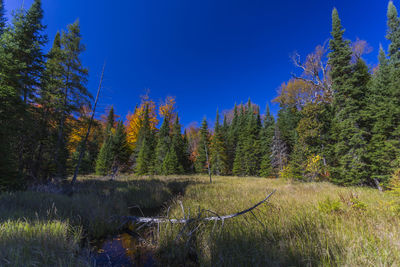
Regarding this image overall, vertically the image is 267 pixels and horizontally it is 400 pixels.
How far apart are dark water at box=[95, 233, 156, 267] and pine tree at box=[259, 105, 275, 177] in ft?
77.6

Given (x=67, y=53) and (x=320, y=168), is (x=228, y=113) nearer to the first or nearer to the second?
(x=320, y=168)

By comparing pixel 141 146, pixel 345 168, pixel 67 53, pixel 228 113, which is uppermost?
pixel 228 113

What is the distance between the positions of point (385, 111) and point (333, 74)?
4937 mm

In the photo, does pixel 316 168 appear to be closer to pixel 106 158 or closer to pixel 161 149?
pixel 161 149

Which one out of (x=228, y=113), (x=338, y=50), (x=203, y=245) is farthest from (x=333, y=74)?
(x=228, y=113)

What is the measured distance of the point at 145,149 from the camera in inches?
1010

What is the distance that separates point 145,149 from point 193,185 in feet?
57.8

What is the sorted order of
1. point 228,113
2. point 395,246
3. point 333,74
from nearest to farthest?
point 395,246
point 333,74
point 228,113

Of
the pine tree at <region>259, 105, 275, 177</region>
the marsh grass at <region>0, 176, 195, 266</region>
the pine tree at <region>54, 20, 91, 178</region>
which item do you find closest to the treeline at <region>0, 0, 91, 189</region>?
the pine tree at <region>54, 20, 91, 178</region>

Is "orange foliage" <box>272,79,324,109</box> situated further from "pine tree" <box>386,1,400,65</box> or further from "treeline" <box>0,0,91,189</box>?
"treeline" <box>0,0,91,189</box>

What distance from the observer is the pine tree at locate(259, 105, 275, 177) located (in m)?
24.4

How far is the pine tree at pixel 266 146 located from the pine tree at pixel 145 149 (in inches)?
797

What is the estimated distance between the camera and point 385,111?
9.47 m

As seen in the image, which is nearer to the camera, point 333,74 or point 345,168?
point 345,168
